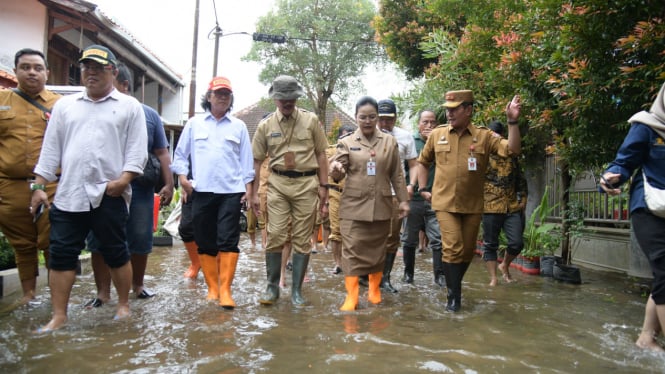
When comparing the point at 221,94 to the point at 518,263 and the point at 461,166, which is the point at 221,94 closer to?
the point at 461,166

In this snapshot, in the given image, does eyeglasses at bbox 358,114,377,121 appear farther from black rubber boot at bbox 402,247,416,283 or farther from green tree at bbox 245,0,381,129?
green tree at bbox 245,0,381,129

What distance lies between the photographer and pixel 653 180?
3275mm

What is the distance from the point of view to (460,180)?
180 inches

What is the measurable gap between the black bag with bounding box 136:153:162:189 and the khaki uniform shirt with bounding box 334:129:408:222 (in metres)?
1.69

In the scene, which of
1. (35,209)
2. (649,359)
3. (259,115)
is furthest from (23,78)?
(259,115)

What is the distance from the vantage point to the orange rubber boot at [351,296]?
4.49 m

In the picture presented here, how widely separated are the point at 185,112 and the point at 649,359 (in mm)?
24496

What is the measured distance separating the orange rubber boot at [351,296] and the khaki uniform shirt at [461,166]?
1.00 metres

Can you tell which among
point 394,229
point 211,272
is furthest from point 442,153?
point 211,272

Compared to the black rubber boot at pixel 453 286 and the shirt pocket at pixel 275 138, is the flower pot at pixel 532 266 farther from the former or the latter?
the shirt pocket at pixel 275 138

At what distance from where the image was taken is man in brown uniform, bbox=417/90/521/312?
179 inches

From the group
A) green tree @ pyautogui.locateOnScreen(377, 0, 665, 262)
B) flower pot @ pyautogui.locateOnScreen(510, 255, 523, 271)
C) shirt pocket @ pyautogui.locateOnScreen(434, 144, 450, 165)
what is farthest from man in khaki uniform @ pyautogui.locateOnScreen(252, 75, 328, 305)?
flower pot @ pyautogui.locateOnScreen(510, 255, 523, 271)

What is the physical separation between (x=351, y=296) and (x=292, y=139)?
156cm

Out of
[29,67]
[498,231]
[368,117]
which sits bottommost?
[498,231]
